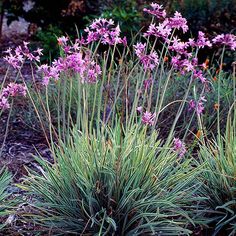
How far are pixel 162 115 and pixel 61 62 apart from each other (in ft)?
6.31

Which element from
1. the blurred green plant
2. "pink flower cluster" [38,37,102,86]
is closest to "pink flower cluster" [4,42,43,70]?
"pink flower cluster" [38,37,102,86]

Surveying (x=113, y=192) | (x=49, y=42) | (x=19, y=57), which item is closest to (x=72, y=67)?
(x=19, y=57)

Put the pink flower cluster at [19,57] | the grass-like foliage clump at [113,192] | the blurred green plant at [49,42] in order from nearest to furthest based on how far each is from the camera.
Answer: the grass-like foliage clump at [113,192]
the pink flower cluster at [19,57]
the blurred green plant at [49,42]

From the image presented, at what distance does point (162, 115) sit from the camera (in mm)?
5113

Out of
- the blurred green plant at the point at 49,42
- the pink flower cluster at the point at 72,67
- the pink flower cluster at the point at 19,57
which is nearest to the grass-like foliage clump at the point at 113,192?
the pink flower cluster at the point at 72,67

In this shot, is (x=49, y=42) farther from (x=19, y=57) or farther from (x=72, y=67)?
(x=72, y=67)

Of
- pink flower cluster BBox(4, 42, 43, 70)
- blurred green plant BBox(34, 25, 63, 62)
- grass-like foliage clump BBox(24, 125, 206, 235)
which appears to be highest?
pink flower cluster BBox(4, 42, 43, 70)

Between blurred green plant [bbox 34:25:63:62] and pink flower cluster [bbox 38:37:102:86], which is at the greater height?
pink flower cluster [bbox 38:37:102:86]

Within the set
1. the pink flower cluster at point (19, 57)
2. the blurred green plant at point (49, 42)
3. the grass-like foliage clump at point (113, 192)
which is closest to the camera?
the grass-like foliage clump at point (113, 192)

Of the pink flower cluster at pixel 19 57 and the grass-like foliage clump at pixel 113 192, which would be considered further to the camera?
the pink flower cluster at pixel 19 57

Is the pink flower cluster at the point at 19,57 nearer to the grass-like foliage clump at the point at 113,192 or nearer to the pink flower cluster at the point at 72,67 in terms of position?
the pink flower cluster at the point at 72,67

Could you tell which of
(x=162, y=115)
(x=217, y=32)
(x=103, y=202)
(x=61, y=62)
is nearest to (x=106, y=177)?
(x=103, y=202)

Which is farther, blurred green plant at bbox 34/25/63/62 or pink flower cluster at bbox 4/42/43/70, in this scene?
blurred green plant at bbox 34/25/63/62

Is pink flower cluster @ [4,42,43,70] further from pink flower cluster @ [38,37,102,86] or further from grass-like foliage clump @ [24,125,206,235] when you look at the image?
grass-like foliage clump @ [24,125,206,235]
